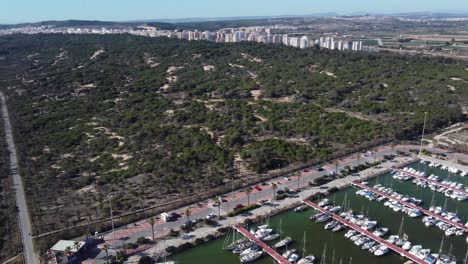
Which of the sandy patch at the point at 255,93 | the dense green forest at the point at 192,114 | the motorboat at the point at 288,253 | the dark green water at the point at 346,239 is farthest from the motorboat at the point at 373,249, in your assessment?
the sandy patch at the point at 255,93

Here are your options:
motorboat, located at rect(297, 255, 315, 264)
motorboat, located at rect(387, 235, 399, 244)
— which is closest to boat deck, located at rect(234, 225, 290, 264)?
motorboat, located at rect(297, 255, 315, 264)

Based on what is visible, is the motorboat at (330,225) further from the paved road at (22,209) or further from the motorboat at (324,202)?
the paved road at (22,209)

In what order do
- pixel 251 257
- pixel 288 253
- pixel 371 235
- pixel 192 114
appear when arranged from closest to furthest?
pixel 251 257 < pixel 288 253 < pixel 371 235 < pixel 192 114

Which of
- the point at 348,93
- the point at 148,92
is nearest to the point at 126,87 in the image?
the point at 148,92

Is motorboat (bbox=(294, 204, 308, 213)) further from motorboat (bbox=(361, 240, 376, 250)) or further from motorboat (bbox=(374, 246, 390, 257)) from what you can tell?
motorboat (bbox=(374, 246, 390, 257))

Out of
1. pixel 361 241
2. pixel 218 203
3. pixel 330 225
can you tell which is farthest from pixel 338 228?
pixel 218 203

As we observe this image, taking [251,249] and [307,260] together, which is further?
[251,249]

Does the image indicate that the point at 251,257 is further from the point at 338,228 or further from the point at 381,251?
the point at 381,251
